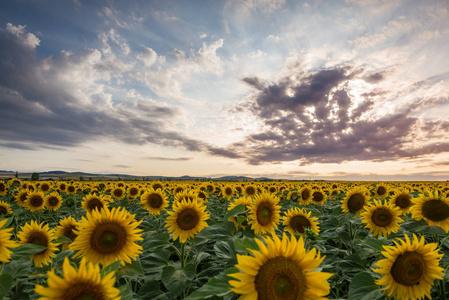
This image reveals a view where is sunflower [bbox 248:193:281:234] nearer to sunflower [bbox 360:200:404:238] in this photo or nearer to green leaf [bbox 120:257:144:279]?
green leaf [bbox 120:257:144:279]

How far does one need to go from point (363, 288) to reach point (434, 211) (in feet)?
10.3

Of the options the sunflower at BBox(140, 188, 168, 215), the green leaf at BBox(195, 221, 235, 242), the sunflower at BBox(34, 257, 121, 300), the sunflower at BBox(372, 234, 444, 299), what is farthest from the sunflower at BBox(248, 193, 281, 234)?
the sunflower at BBox(140, 188, 168, 215)

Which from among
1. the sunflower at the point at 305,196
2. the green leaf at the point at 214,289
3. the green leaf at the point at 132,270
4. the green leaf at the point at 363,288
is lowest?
the green leaf at the point at 363,288

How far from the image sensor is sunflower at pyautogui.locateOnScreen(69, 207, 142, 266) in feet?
10.1

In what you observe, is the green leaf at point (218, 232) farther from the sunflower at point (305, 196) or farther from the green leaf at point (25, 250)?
the sunflower at point (305, 196)

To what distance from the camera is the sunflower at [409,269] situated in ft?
9.57

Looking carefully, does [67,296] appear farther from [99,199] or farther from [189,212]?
[99,199]

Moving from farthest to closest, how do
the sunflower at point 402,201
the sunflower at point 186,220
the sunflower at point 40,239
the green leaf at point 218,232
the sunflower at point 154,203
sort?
1. the sunflower at point 154,203
2. the sunflower at point 402,201
3. the sunflower at point 186,220
4. the sunflower at point 40,239
5. the green leaf at point 218,232

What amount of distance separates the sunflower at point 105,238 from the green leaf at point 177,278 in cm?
50

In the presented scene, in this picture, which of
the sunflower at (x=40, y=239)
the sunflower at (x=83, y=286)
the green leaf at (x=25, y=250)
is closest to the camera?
the sunflower at (x=83, y=286)

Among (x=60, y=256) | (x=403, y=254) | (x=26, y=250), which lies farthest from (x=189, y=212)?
(x=403, y=254)

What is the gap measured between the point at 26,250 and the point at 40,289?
132 centimetres

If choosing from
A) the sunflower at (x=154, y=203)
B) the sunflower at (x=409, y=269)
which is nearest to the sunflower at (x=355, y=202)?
the sunflower at (x=409, y=269)

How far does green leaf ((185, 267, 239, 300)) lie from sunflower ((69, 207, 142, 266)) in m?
1.41
